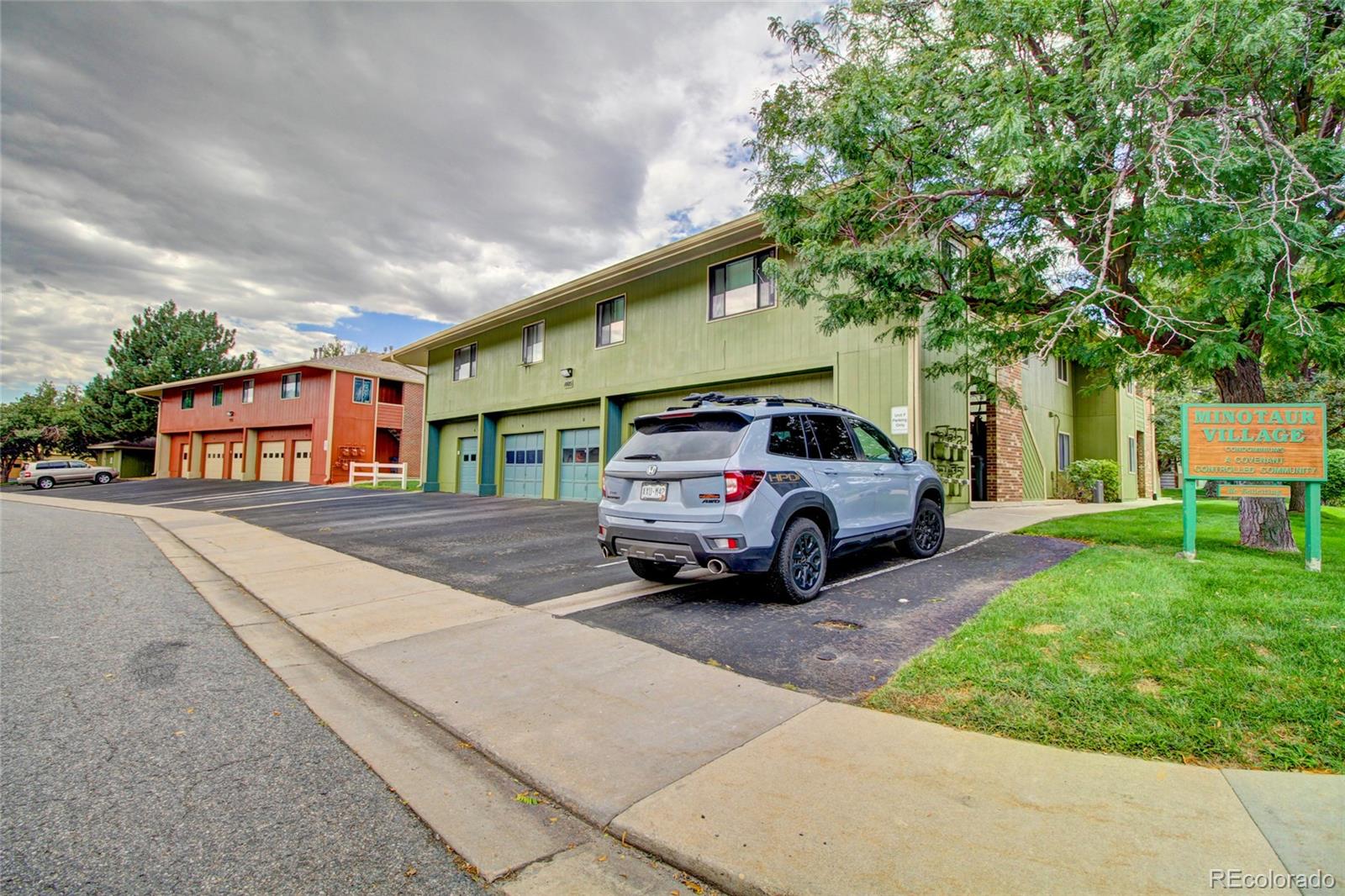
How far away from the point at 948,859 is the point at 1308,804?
1531 millimetres

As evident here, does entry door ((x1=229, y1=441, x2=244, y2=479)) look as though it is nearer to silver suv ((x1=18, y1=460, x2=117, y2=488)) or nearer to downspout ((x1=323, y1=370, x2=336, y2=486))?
silver suv ((x1=18, y1=460, x2=117, y2=488))

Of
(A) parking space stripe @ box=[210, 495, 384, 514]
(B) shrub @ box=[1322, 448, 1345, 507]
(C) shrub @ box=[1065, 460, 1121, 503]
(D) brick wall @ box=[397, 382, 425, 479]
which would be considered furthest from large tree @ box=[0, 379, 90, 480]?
(B) shrub @ box=[1322, 448, 1345, 507]

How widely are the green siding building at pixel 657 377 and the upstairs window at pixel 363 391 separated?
8.81 meters

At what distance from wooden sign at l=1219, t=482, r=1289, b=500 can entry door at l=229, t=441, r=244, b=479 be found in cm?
4282

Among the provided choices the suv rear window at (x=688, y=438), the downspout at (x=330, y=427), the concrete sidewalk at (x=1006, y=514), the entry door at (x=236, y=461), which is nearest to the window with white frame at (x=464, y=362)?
the downspout at (x=330, y=427)

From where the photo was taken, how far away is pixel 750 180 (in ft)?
30.0

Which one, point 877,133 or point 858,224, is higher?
point 877,133

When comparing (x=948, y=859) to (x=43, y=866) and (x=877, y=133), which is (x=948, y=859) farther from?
(x=877, y=133)

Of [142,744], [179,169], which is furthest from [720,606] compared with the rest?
[179,169]

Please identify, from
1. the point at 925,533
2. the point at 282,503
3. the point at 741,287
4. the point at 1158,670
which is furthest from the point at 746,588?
the point at 282,503

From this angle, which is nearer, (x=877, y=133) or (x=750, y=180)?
(x=877, y=133)


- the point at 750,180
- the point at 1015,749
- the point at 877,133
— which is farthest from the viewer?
the point at 750,180

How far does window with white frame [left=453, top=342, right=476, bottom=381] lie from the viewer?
22422 millimetres

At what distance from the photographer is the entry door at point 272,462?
3344 cm
